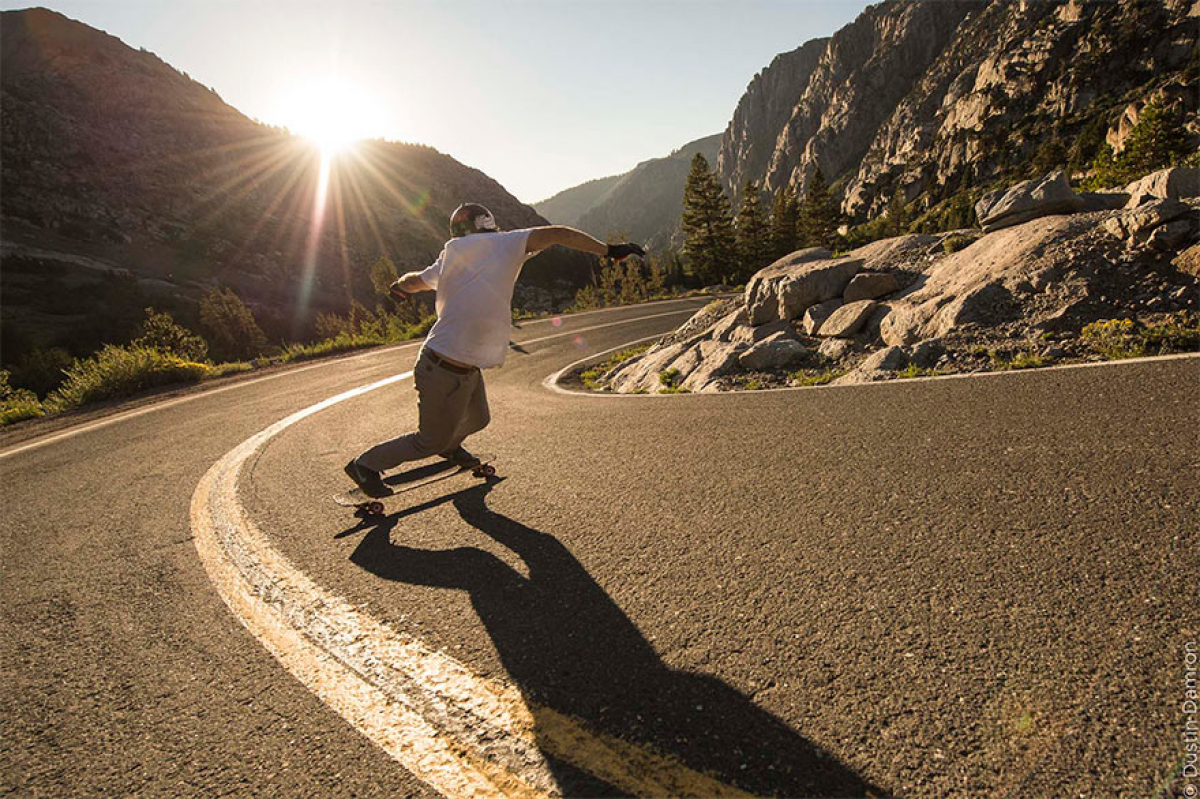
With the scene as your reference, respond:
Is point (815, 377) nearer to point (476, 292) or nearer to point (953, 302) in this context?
point (953, 302)

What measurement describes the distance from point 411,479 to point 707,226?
53582 mm

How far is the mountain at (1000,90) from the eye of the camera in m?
95.5

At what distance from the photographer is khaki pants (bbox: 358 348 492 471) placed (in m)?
3.54

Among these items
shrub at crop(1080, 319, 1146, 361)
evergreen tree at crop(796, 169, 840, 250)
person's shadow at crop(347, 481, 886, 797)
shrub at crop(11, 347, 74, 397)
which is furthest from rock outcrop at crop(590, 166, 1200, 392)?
evergreen tree at crop(796, 169, 840, 250)

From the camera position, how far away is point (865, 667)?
170 cm

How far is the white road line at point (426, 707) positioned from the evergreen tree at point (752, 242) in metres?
55.9

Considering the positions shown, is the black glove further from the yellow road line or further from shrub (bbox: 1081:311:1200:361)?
shrub (bbox: 1081:311:1200:361)

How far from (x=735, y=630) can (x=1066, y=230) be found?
7870 millimetres

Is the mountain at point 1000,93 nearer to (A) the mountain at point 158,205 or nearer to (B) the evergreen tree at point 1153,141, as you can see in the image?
(B) the evergreen tree at point 1153,141

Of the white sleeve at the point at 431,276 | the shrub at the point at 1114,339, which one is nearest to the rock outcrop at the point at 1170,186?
the shrub at the point at 1114,339

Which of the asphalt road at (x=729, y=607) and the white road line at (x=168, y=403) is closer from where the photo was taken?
the asphalt road at (x=729, y=607)

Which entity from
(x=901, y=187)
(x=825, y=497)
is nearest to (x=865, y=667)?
(x=825, y=497)

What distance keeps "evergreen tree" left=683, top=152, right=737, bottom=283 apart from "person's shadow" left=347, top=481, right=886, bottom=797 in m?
52.9

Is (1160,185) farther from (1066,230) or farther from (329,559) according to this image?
(329,559)
